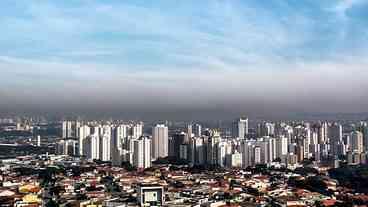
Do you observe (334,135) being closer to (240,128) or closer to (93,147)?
(240,128)

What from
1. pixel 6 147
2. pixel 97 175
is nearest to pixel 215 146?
pixel 97 175

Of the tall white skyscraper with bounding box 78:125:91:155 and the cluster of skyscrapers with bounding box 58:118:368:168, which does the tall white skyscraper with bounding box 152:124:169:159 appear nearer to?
the cluster of skyscrapers with bounding box 58:118:368:168

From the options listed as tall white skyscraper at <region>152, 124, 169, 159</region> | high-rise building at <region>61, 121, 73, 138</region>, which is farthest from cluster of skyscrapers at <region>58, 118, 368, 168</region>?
high-rise building at <region>61, 121, 73, 138</region>

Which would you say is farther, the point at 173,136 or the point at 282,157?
A: the point at 173,136

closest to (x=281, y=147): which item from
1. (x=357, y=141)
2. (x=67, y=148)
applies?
(x=357, y=141)

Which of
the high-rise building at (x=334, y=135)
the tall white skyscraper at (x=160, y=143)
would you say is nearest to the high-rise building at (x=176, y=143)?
the tall white skyscraper at (x=160, y=143)

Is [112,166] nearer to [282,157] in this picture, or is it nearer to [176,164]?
[176,164]

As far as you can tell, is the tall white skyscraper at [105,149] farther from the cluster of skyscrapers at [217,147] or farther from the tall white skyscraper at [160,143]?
the tall white skyscraper at [160,143]
